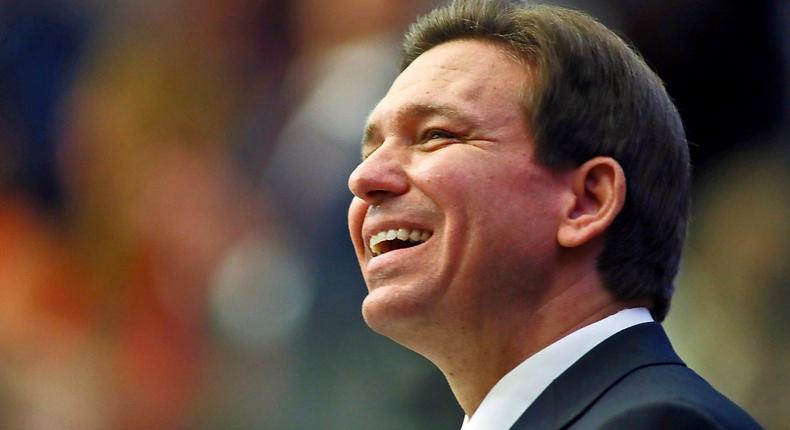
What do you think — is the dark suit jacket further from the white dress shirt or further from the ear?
the ear

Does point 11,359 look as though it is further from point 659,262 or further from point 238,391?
point 659,262

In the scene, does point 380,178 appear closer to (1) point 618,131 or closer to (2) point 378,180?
(2) point 378,180

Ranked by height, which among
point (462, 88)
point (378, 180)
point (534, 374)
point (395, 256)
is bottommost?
point (534, 374)

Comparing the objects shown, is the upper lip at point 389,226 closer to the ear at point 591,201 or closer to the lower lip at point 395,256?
the lower lip at point 395,256

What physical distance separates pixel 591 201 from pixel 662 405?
461mm

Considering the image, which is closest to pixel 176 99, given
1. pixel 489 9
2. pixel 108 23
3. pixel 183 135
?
pixel 183 135

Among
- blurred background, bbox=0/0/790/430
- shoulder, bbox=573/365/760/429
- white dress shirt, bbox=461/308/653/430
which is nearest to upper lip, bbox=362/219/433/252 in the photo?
white dress shirt, bbox=461/308/653/430

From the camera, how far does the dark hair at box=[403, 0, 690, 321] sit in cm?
184

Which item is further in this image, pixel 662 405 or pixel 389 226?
pixel 389 226

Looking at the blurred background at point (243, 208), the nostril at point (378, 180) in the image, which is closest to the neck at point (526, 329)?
the nostril at point (378, 180)

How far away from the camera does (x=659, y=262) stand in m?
1.87

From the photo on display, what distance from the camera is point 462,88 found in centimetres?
190

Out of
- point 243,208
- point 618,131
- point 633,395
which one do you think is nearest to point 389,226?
point 618,131

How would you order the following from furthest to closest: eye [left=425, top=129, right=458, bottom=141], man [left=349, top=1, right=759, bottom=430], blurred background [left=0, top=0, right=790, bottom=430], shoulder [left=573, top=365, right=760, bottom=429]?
blurred background [left=0, top=0, right=790, bottom=430] < eye [left=425, top=129, right=458, bottom=141] < man [left=349, top=1, right=759, bottom=430] < shoulder [left=573, top=365, right=760, bottom=429]
